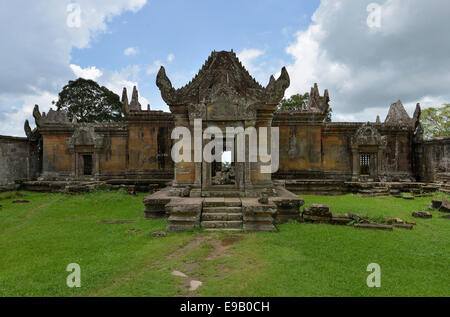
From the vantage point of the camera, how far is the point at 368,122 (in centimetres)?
1590

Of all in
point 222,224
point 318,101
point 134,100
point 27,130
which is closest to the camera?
point 222,224

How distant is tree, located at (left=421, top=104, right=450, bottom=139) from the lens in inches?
1212

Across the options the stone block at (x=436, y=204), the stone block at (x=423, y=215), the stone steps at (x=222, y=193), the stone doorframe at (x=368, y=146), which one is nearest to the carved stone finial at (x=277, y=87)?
the stone steps at (x=222, y=193)

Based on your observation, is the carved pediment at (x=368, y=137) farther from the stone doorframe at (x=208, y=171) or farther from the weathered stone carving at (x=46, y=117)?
the weathered stone carving at (x=46, y=117)

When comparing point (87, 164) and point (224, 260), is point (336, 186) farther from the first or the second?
point (87, 164)

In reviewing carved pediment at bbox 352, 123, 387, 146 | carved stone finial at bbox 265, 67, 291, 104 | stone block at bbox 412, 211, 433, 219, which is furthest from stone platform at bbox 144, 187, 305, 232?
carved pediment at bbox 352, 123, 387, 146

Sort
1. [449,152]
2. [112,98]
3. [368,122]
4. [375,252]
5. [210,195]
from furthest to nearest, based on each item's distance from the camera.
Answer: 1. [112,98]
2. [368,122]
3. [449,152]
4. [210,195]
5. [375,252]

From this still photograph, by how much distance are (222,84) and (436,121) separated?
34.7 meters

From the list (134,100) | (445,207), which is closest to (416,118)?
(445,207)

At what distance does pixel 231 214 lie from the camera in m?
7.48

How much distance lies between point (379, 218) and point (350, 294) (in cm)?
503
